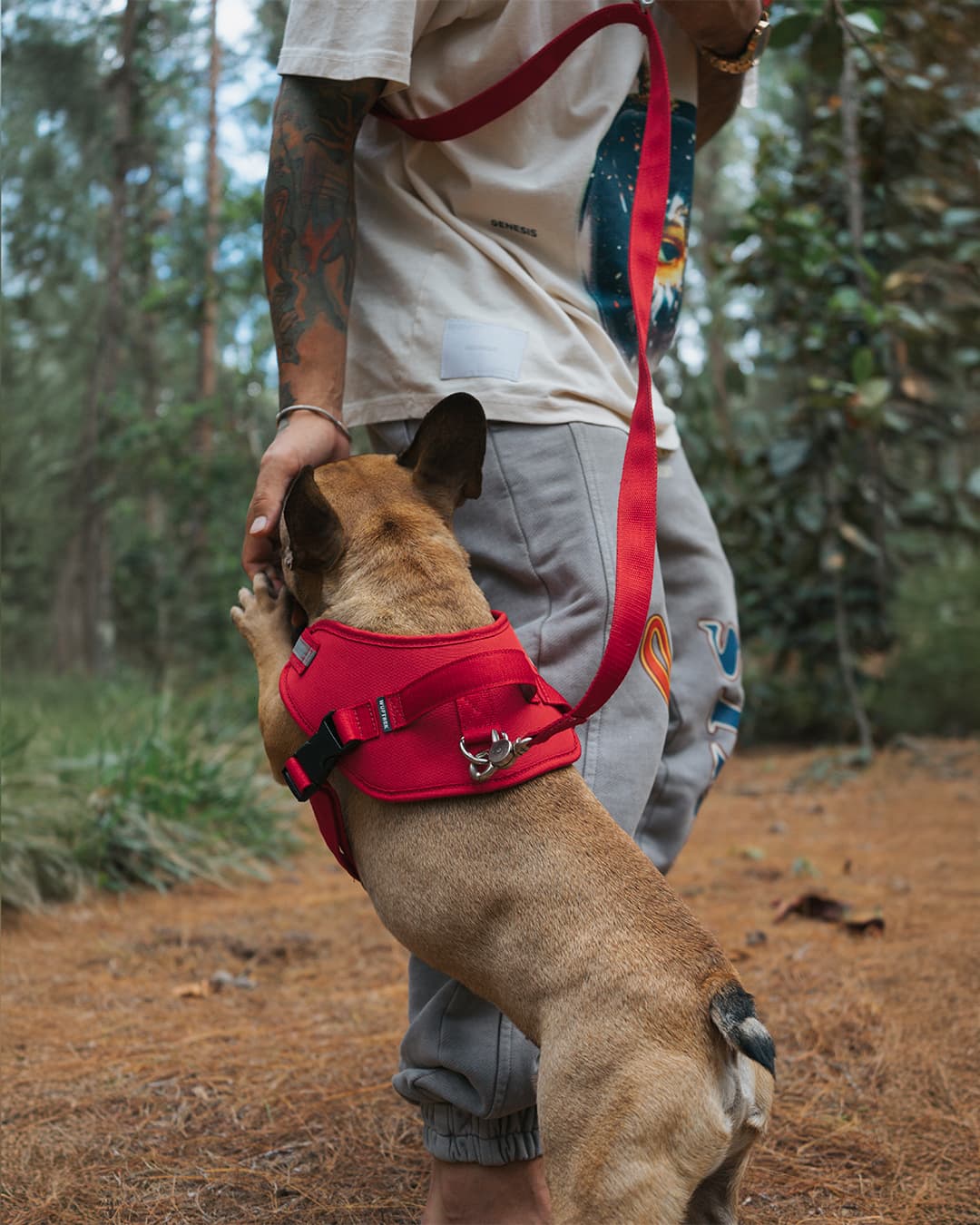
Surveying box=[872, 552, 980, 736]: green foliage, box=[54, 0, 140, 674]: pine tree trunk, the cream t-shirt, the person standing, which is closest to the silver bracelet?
the person standing

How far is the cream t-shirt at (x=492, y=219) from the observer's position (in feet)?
7.00

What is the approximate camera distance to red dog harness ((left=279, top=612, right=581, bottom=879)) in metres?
1.80

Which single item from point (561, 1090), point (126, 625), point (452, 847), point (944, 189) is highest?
point (452, 847)

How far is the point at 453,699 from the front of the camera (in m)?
1.81

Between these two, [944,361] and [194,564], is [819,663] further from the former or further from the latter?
[194,564]

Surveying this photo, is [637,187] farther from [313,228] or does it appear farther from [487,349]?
[313,228]

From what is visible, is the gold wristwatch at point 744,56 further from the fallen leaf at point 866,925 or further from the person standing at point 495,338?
the fallen leaf at point 866,925

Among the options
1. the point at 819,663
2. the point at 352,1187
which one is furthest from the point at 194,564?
the point at 352,1187

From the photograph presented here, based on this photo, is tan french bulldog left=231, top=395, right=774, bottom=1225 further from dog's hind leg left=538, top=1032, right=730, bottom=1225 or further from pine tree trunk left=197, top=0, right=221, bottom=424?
pine tree trunk left=197, top=0, right=221, bottom=424

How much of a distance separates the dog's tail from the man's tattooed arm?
4.26ft

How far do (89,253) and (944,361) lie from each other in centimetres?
1499

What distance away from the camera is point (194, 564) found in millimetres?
13633

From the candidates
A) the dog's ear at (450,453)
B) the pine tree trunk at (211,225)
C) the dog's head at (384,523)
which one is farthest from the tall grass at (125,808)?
the pine tree trunk at (211,225)

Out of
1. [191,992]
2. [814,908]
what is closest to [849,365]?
[814,908]
